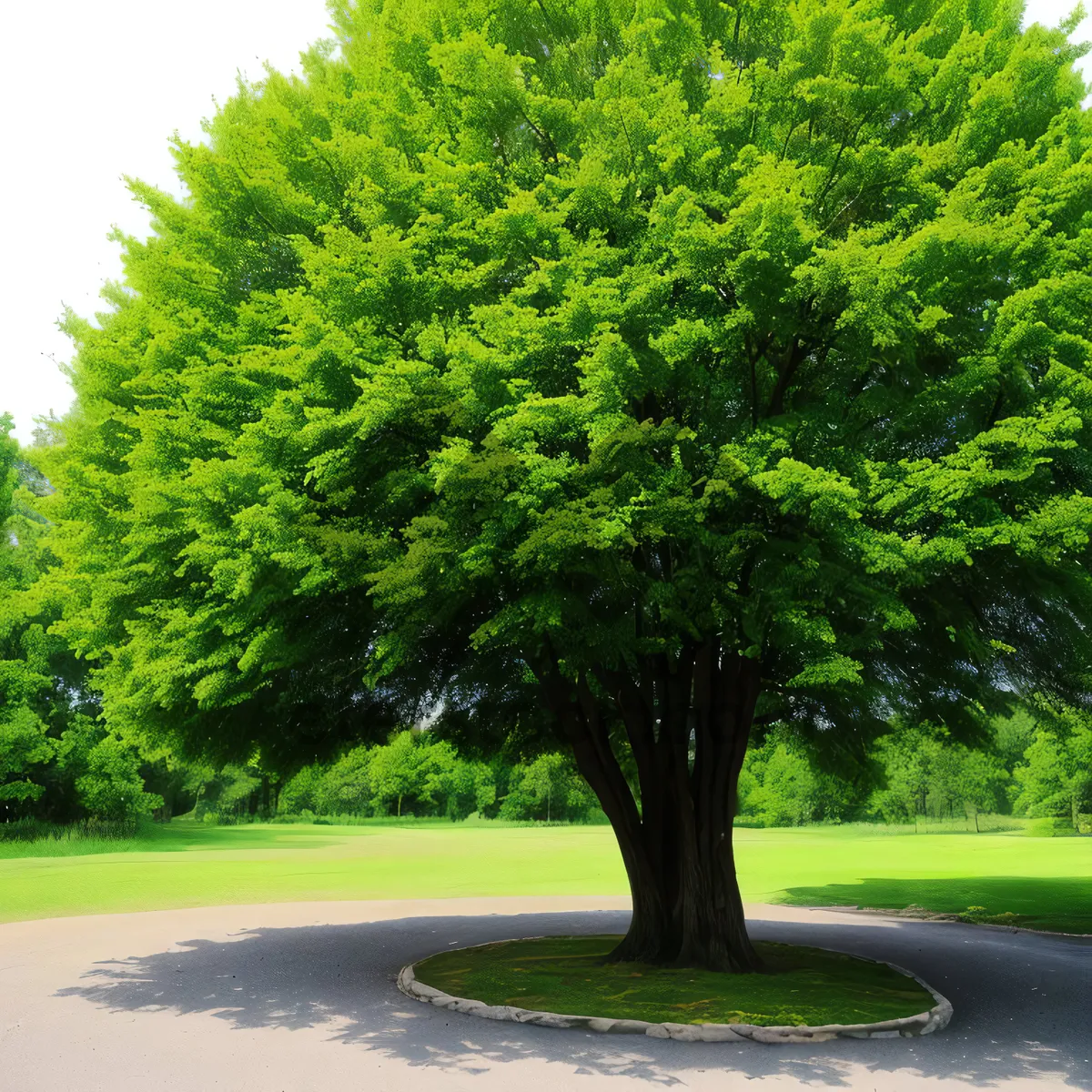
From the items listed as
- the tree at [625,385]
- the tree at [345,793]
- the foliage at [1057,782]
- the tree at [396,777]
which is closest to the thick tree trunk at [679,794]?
the tree at [625,385]

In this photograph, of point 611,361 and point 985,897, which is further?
point 985,897

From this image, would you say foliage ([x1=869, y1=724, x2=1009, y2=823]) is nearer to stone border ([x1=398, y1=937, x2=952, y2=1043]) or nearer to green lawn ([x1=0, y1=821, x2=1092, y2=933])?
green lawn ([x1=0, y1=821, x2=1092, y2=933])

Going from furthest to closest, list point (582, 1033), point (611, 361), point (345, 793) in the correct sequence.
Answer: point (345, 793) < point (582, 1033) < point (611, 361)

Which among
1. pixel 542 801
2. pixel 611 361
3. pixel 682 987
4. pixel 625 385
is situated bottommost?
pixel 682 987

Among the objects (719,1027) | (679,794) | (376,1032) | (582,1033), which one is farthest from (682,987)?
(376,1032)

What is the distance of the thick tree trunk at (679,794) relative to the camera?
14695 mm

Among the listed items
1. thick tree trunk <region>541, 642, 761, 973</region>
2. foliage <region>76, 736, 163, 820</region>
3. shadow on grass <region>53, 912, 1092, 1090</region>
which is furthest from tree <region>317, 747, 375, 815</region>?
thick tree trunk <region>541, 642, 761, 973</region>

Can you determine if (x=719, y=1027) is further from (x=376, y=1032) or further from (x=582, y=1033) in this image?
(x=376, y=1032)

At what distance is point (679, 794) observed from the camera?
50.1ft

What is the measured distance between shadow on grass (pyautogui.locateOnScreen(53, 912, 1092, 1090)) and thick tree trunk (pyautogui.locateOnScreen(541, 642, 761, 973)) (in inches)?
139

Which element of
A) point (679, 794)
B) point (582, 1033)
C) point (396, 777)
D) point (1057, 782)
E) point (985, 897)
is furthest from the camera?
point (396, 777)

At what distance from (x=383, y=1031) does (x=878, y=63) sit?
13020mm

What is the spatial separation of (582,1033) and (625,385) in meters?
7.29

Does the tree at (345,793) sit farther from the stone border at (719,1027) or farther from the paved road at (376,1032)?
the stone border at (719,1027)
